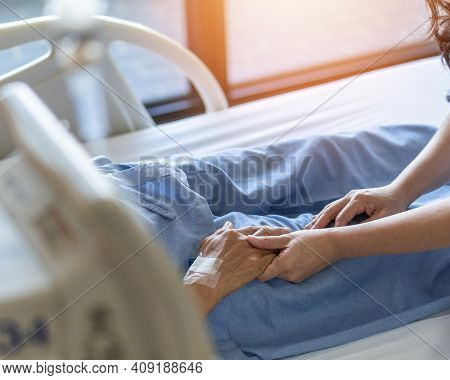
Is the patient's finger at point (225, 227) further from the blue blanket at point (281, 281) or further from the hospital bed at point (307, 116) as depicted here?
the hospital bed at point (307, 116)

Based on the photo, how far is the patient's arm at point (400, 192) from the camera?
1240mm

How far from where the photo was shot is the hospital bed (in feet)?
5.52

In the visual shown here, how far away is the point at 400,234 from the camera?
3.63ft

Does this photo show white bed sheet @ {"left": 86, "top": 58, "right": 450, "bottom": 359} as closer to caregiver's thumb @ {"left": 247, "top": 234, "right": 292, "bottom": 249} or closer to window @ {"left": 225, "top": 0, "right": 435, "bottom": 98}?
caregiver's thumb @ {"left": 247, "top": 234, "right": 292, "bottom": 249}

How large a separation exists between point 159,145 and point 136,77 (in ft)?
2.87

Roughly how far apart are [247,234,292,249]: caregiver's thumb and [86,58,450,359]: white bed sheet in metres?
0.48

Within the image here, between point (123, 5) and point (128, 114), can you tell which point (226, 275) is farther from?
point (123, 5)

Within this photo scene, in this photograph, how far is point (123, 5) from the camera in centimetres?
265

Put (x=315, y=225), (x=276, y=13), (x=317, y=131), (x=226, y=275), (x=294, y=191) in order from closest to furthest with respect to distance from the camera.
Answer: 1. (x=226, y=275)
2. (x=315, y=225)
3. (x=294, y=191)
4. (x=317, y=131)
5. (x=276, y=13)

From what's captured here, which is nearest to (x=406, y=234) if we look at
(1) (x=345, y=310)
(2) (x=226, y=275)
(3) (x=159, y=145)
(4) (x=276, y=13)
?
(1) (x=345, y=310)

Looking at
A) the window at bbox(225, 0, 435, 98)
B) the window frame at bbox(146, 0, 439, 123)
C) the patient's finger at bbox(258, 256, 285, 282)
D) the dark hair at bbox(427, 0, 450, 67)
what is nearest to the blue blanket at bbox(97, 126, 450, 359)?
the patient's finger at bbox(258, 256, 285, 282)

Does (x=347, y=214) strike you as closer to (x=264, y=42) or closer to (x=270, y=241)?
(x=270, y=241)

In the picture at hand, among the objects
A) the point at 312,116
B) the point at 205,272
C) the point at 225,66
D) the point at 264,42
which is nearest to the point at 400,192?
the point at 205,272

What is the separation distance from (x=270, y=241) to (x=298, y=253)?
0.17 ft
